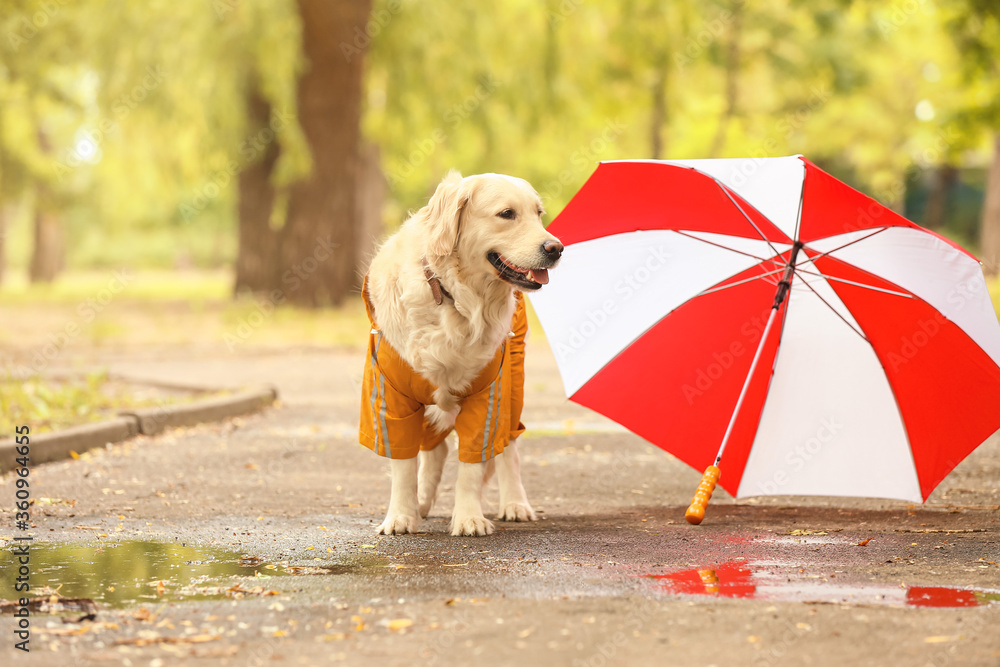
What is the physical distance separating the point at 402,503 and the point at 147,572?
1215 millimetres

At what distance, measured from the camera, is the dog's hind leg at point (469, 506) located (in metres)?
4.96

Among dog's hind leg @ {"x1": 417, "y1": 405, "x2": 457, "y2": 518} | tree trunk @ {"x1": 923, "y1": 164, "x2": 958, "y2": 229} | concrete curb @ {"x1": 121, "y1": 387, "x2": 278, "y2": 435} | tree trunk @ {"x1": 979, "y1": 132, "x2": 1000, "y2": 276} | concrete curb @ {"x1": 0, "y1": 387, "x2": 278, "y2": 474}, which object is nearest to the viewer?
dog's hind leg @ {"x1": 417, "y1": 405, "x2": 457, "y2": 518}

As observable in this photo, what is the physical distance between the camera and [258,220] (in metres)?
23.6

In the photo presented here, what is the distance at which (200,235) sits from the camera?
64.8 m

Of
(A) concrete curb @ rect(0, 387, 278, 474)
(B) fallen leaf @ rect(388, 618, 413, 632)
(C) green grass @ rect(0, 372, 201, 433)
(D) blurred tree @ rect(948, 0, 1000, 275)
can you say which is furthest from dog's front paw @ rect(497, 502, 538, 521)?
(D) blurred tree @ rect(948, 0, 1000, 275)

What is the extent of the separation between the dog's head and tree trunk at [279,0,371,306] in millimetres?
15594

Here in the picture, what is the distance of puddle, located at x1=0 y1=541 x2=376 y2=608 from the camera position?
12.5 feet

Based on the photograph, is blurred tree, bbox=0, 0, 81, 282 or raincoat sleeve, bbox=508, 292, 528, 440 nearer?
raincoat sleeve, bbox=508, 292, 528, 440

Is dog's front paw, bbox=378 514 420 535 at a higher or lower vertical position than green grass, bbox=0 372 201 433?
higher

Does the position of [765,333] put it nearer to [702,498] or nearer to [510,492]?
[702,498]

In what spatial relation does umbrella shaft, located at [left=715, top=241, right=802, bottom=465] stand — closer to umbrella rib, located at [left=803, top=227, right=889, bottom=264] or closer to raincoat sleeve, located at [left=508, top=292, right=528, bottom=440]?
umbrella rib, located at [left=803, top=227, right=889, bottom=264]

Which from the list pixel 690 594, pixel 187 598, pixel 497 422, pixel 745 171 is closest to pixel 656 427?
pixel 497 422

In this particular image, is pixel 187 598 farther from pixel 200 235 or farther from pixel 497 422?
pixel 200 235

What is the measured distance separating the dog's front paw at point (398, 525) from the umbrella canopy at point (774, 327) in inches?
41.7
